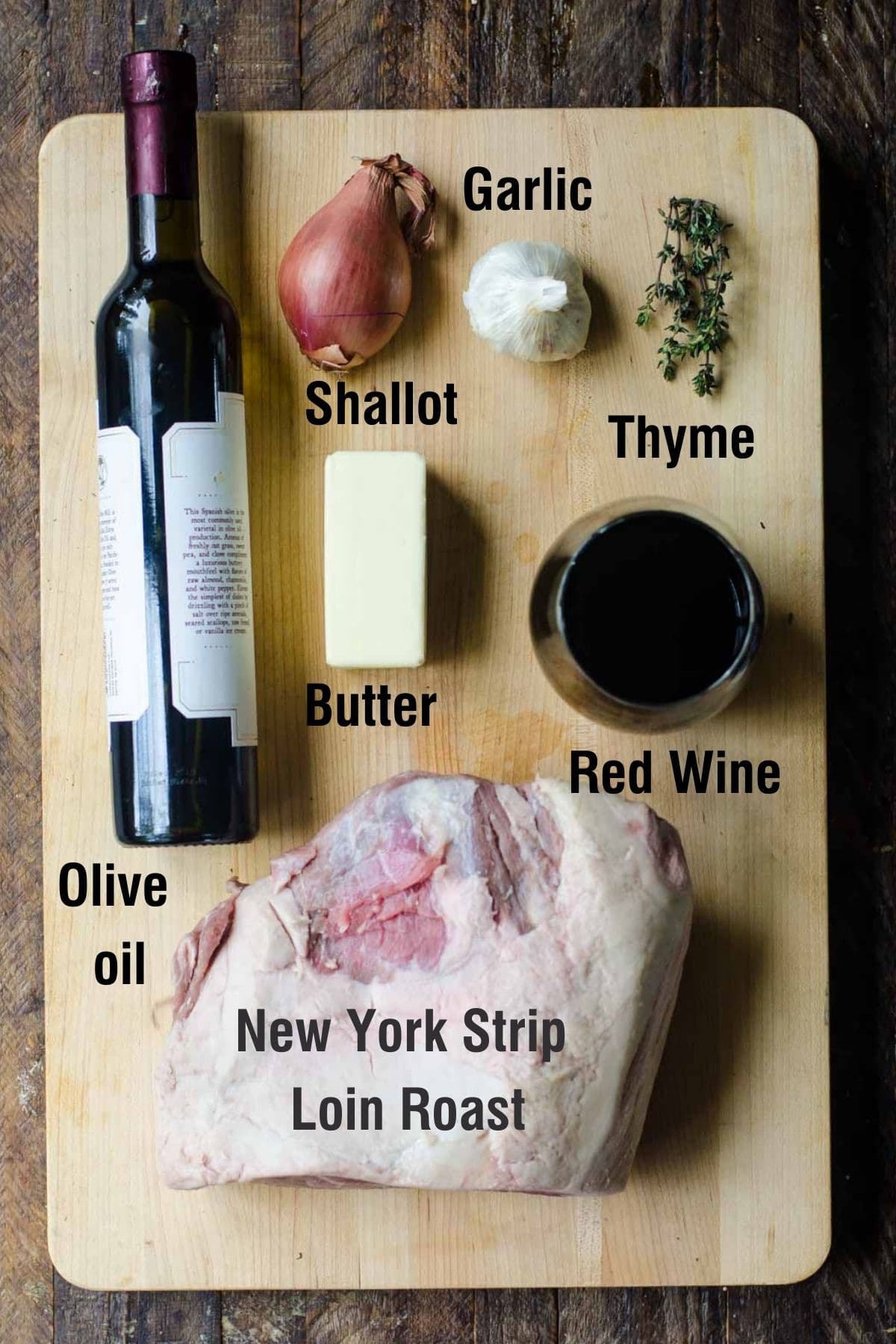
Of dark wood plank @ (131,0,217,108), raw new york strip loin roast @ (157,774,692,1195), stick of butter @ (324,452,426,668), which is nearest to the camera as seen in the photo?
raw new york strip loin roast @ (157,774,692,1195)

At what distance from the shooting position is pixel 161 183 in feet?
3.27

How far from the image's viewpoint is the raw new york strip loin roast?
96cm

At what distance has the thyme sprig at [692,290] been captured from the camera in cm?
113

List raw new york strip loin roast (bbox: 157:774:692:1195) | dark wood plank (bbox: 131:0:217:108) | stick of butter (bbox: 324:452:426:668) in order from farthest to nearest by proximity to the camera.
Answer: dark wood plank (bbox: 131:0:217:108) < stick of butter (bbox: 324:452:426:668) < raw new york strip loin roast (bbox: 157:774:692:1195)

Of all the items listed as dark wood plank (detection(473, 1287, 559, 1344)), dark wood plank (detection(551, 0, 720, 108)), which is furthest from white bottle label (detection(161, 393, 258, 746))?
dark wood plank (detection(473, 1287, 559, 1344))

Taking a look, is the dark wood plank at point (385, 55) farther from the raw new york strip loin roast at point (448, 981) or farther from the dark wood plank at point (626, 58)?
the raw new york strip loin roast at point (448, 981)

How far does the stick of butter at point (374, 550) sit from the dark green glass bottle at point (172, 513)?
0.08m

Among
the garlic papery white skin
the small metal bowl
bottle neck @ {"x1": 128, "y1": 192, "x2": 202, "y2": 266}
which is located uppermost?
bottle neck @ {"x1": 128, "y1": 192, "x2": 202, "y2": 266}

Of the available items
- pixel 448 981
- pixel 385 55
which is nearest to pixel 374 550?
pixel 448 981

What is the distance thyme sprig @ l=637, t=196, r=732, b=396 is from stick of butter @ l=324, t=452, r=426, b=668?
27cm

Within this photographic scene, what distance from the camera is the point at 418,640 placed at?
1.08 meters

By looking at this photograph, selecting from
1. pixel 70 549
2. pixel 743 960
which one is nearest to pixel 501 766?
pixel 743 960

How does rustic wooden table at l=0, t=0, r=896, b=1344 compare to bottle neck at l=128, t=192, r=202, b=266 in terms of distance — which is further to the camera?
rustic wooden table at l=0, t=0, r=896, b=1344

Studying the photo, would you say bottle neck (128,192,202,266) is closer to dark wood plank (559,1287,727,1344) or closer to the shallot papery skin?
the shallot papery skin
